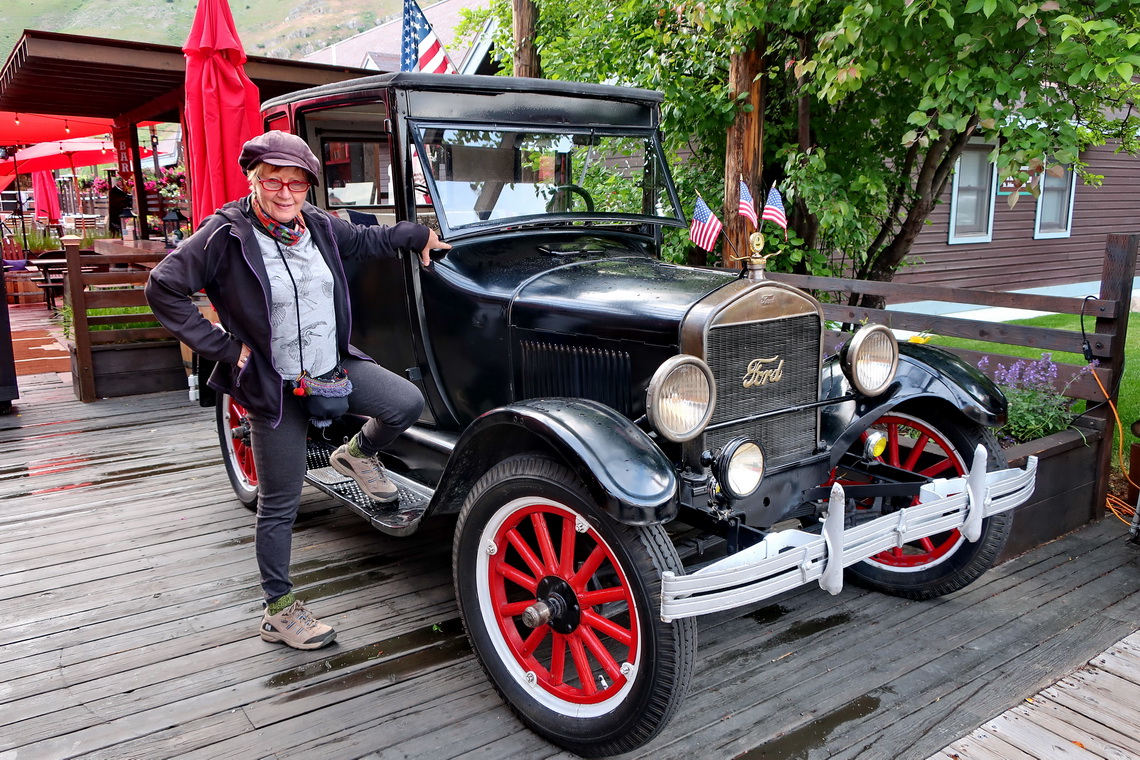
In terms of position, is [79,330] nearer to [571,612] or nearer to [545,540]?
[545,540]

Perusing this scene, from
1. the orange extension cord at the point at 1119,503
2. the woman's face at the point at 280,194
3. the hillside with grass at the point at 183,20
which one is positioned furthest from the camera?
the hillside with grass at the point at 183,20

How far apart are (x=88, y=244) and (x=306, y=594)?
11920 millimetres

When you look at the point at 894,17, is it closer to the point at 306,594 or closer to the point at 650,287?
the point at 650,287

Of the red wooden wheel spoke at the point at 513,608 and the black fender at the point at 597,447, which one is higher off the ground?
the black fender at the point at 597,447

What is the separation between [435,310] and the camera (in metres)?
3.11

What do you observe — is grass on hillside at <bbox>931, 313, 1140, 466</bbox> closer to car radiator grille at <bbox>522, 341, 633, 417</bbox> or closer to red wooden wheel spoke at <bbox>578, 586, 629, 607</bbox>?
car radiator grille at <bbox>522, 341, 633, 417</bbox>

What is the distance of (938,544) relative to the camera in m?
3.18

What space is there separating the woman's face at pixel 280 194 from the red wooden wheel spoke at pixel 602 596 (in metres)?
1.51

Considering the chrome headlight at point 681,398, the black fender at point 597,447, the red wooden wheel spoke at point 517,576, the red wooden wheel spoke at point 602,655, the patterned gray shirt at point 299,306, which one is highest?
the patterned gray shirt at point 299,306

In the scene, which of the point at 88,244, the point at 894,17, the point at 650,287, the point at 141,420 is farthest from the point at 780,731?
the point at 88,244

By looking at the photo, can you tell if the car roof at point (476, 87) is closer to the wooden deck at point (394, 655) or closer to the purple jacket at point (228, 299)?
the purple jacket at point (228, 299)

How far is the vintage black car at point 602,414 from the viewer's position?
216 cm

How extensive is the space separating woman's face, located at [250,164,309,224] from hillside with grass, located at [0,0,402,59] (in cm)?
9731

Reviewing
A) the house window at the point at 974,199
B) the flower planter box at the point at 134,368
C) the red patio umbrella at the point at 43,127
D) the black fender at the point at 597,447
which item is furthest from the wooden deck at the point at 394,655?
the red patio umbrella at the point at 43,127
